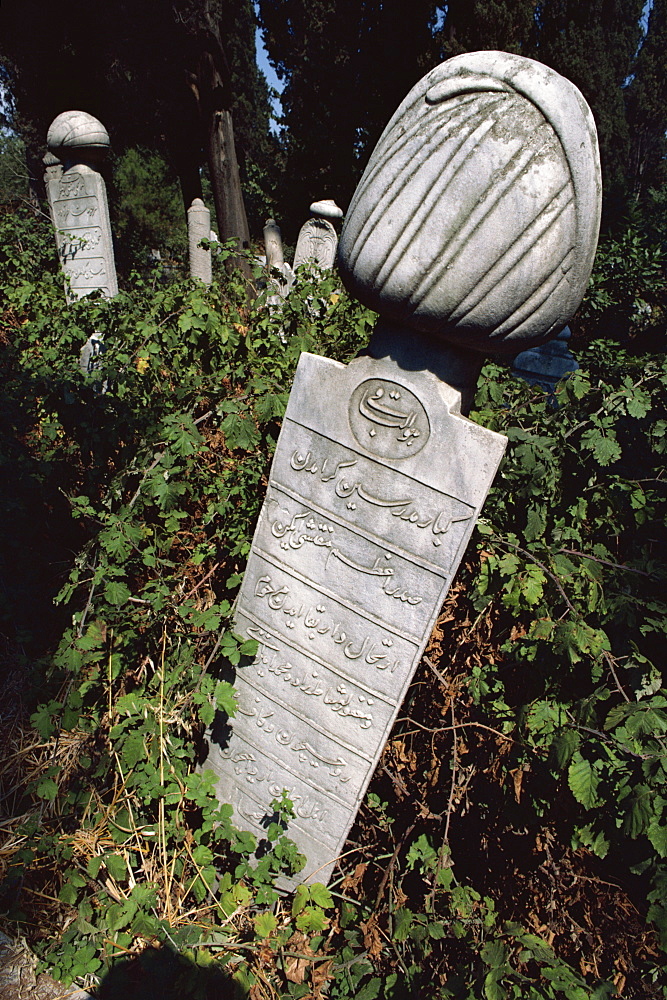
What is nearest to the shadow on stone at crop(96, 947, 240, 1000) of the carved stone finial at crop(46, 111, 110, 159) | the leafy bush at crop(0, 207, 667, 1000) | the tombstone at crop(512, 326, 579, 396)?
the leafy bush at crop(0, 207, 667, 1000)

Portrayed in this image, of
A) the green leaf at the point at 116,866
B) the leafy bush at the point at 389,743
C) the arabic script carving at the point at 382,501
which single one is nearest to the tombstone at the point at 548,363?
the leafy bush at the point at 389,743

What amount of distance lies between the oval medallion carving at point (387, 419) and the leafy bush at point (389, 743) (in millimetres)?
582

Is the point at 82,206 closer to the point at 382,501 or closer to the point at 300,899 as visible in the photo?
the point at 382,501

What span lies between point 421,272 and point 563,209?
0.35m

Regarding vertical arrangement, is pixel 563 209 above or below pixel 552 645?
above

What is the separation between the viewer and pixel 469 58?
1.41 metres

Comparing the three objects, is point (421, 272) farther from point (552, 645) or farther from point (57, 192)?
point (57, 192)

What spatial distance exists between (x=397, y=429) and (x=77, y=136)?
5168 millimetres

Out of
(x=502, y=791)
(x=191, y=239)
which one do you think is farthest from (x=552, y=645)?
(x=191, y=239)

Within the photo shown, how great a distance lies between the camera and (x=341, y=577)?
1.94m

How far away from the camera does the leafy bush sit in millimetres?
1736

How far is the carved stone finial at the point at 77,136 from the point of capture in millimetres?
5113

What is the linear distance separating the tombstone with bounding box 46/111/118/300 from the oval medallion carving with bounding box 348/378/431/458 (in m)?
4.39

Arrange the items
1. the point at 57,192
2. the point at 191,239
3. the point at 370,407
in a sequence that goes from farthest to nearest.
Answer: the point at 191,239, the point at 57,192, the point at 370,407
